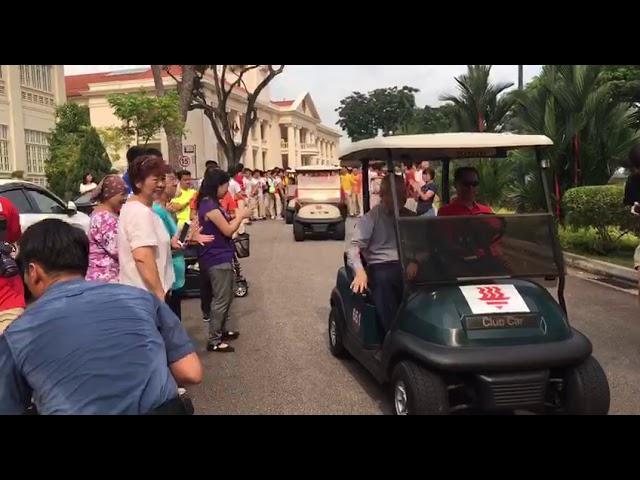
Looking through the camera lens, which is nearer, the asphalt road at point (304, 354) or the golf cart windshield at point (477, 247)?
the golf cart windshield at point (477, 247)

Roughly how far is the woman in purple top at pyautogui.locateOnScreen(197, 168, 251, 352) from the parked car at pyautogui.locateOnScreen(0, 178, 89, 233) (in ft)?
10.1

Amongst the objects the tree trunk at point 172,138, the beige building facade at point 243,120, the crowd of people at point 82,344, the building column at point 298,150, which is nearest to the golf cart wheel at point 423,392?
the crowd of people at point 82,344

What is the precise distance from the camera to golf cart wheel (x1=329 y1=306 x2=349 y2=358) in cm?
530

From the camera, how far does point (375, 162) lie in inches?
203

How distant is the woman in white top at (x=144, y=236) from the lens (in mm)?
3959

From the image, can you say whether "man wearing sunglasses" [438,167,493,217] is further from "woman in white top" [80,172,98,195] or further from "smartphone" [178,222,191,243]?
"woman in white top" [80,172,98,195]

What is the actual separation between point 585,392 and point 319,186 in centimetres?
1366

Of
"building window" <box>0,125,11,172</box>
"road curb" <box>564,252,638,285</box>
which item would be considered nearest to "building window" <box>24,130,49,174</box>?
"building window" <box>0,125,11,172</box>

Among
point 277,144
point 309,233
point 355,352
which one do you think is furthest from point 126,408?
point 277,144

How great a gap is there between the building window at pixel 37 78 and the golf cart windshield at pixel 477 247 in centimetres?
2675

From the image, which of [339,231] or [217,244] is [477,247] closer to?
[217,244]

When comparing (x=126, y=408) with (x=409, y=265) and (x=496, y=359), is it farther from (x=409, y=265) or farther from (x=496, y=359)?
(x=409, y=265)

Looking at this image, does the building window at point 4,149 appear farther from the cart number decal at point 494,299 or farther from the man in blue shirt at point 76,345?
the man in blue shirt at point 76,345

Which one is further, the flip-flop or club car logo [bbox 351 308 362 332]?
the flip-flop
